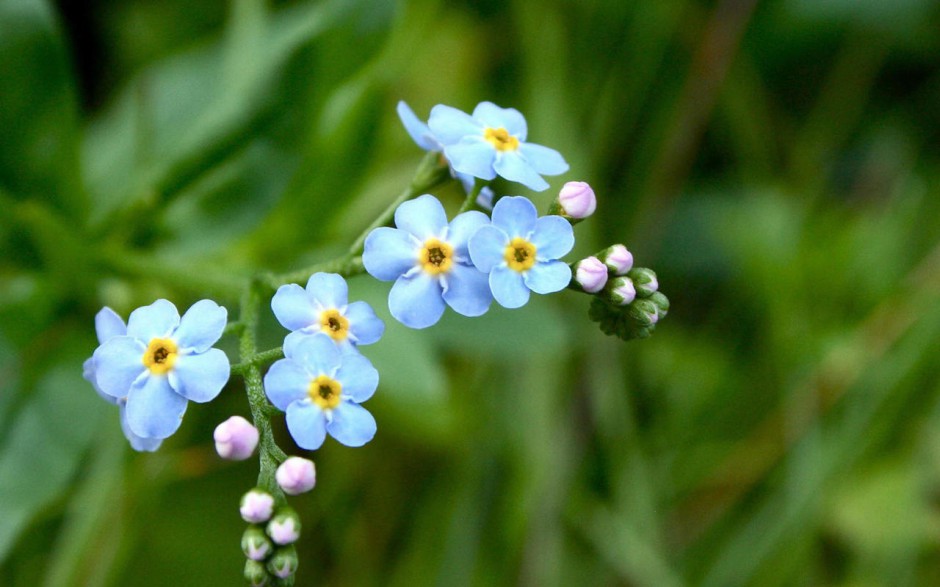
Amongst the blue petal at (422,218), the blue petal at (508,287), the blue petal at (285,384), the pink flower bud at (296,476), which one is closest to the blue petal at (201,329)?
the blue petal at (285,384)

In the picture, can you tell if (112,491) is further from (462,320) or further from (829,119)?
(829,119)

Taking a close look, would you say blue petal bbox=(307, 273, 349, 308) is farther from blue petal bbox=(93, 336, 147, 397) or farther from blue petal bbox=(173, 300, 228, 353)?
blue petal bbox=(93, 336, 147, 397)

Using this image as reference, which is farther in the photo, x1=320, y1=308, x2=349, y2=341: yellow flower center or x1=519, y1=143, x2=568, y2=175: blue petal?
x1=519, y1=143, x2=568, y2=175: blue petal

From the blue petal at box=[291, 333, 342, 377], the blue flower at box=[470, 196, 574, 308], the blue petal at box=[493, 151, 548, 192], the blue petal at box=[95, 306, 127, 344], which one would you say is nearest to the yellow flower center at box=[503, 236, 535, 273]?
the blue flower at box=[470, 196, 574, 308]

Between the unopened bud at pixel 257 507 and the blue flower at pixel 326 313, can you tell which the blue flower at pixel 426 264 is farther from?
the unopened bud at pixel 257 507

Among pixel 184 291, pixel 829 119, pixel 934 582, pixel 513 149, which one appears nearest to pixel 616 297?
pixel 513 149

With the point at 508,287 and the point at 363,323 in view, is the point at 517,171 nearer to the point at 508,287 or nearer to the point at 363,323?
the point at 508,287
